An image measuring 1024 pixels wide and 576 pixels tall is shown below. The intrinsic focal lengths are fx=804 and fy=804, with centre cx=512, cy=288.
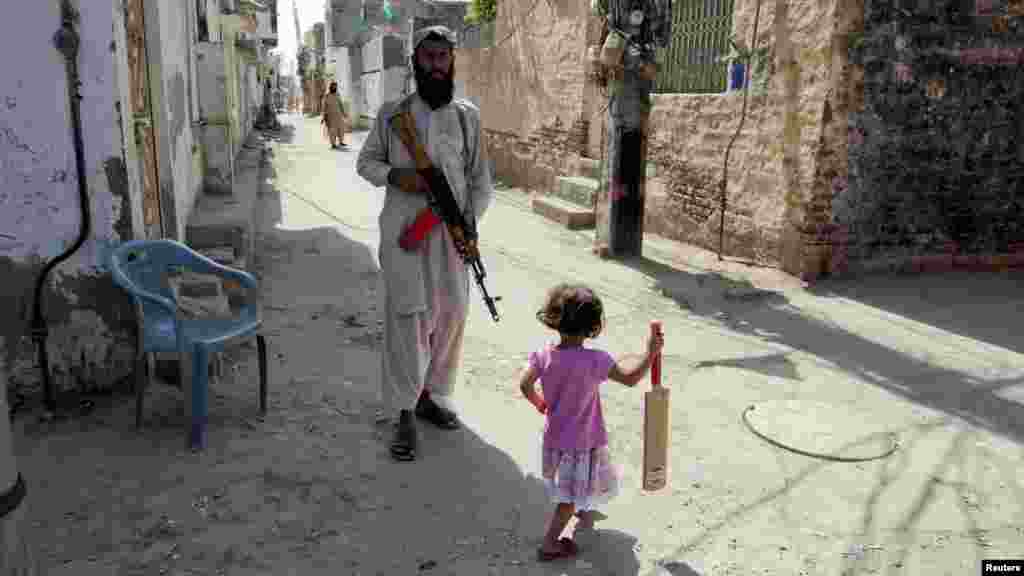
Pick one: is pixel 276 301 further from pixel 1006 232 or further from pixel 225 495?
pixel 1006 232

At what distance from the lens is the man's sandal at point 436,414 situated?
387 cm

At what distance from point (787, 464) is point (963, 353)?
223cm

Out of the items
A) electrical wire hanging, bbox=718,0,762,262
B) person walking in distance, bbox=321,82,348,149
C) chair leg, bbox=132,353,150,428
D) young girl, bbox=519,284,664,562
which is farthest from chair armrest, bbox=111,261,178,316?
person walking in distance, bbox=321,82,348,149

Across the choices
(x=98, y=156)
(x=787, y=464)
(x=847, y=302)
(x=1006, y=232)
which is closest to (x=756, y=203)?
(x=847, y=302)

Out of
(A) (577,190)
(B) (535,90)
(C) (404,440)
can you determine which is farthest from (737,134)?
(B) (535,90)

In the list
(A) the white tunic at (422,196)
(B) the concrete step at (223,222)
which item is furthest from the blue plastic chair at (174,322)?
(B) the concrete step at (223,222)

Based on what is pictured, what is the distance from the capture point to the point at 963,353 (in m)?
5.09

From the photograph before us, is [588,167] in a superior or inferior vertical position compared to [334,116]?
inferior

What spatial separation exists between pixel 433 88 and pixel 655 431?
5.59 feet

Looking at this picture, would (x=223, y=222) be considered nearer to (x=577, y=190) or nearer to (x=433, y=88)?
(x=433, y=88)

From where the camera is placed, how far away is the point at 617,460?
12.0 ft

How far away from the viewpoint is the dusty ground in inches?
112

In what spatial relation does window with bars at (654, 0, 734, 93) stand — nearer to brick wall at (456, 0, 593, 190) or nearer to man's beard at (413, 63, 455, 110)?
brick wall at (456, 0, 593, 190)

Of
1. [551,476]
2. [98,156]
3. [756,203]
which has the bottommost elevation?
[551,476]
